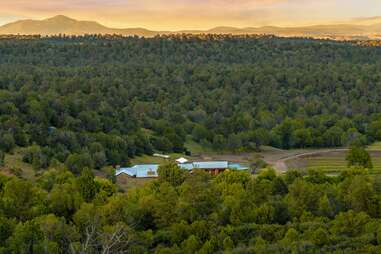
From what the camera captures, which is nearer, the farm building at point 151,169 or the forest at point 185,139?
the forest at point 185,139

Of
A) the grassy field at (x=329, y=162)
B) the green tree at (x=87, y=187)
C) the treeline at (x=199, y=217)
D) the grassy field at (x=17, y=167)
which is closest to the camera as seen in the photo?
the treeline at (x=199, y=217)

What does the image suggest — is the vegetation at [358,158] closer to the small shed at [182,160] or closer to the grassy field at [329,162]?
the grassy field at [329,162]

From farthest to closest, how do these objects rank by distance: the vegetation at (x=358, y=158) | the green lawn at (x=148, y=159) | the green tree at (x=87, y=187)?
1. the green lawn at (x=148, y=159)
2. the vegetation at (x=358, y=158)
3. the green tree at (x=87, y=187)

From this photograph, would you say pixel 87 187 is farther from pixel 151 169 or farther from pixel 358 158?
pixel 358 158

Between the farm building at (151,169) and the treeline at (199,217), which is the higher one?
the treeline at (199,217)

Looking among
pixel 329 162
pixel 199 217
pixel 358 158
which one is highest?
pixel 199 217

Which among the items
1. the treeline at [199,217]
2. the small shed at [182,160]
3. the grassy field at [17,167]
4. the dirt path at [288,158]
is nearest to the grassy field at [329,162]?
the dirt path at [288,158]

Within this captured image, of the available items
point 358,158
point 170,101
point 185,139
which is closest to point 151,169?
point 358,158
